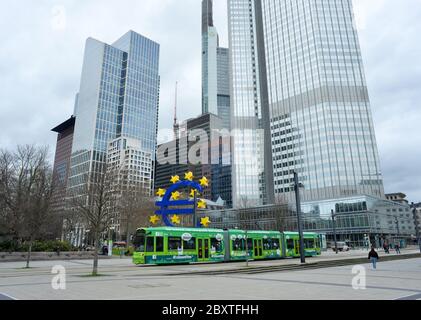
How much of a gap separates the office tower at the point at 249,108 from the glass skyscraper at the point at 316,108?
0.97m

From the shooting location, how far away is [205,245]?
31375mm

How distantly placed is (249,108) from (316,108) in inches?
1820

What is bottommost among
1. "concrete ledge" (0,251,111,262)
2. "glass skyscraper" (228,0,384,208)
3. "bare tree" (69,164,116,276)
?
"concrete ledge" (0,251,111,262)

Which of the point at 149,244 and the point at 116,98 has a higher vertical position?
the point at 116,98

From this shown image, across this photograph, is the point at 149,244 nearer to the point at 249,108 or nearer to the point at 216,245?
the point at 216,245

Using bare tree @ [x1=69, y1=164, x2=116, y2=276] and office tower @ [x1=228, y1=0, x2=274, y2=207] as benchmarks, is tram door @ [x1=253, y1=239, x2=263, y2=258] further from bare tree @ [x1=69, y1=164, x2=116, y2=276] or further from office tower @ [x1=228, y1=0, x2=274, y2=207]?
office tower @ [x1=228, y1=0, x2=274, y2=207]

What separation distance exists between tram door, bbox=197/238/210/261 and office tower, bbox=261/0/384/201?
264 feet

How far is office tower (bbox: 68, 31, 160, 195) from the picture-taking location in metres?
172

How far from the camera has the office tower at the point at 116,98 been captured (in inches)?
6786

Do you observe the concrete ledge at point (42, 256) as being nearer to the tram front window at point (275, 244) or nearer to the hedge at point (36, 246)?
the hedge at point (36, 246)

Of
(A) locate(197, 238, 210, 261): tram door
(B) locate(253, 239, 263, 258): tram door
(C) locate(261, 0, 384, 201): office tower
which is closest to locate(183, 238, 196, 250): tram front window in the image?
(A) locate(197, 238, 210, 261): tram door

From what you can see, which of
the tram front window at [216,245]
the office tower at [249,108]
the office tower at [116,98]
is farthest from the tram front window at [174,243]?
the office tower at [116,98]

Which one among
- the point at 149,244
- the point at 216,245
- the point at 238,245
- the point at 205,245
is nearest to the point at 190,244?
the point at 205,245

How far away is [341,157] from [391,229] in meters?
27.4
